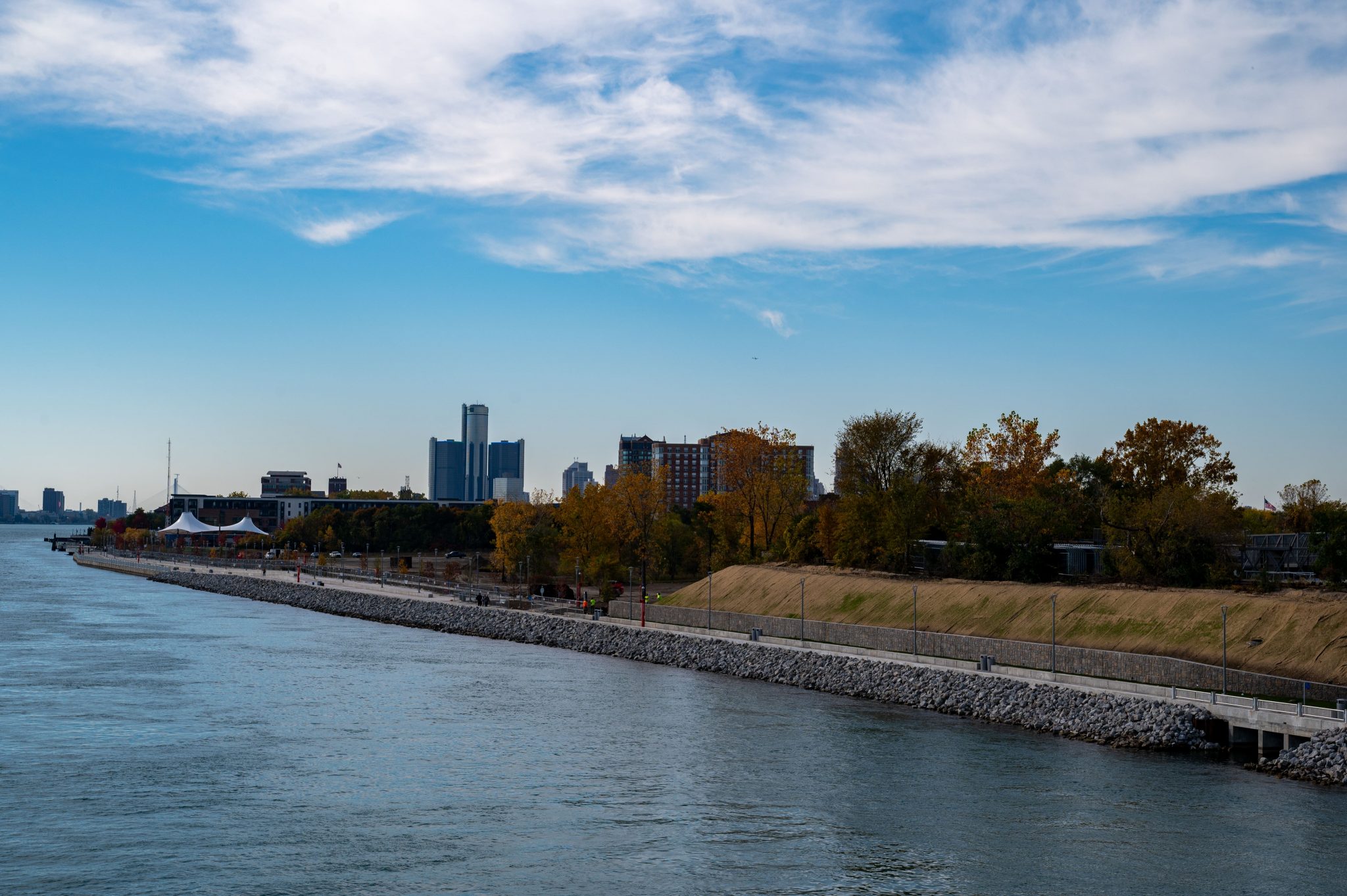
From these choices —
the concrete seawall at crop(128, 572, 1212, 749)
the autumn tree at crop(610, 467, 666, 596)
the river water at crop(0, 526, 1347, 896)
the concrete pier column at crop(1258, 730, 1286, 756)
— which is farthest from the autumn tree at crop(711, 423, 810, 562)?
the concrete pier column at crop(1258, 730, 1286, 756)

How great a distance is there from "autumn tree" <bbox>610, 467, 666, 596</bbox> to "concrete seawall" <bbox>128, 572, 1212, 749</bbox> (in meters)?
17.0

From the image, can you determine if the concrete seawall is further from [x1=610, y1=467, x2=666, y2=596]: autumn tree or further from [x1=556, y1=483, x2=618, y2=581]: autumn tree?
[x1=610, y1=467, x2=666, y2=596]: autumn tree

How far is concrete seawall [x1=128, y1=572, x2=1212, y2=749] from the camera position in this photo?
46562mm

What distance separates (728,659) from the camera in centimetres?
6994

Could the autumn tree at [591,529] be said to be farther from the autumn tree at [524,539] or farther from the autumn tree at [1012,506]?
the autumn tree at [1012,506]

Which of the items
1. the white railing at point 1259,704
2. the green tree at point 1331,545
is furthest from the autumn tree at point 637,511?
the white railing at point 1259,704

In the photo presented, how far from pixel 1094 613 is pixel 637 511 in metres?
55.7

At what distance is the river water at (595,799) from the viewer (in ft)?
98.9

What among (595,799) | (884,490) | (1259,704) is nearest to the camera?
(595,799)

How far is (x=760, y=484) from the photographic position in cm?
10912

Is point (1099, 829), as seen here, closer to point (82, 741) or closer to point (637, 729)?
point (637, 729)

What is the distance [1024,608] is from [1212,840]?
36.9 m

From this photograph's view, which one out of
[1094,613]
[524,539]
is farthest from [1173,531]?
[524,539]

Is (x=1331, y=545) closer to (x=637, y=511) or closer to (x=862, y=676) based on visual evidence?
(x=862, y=676)
